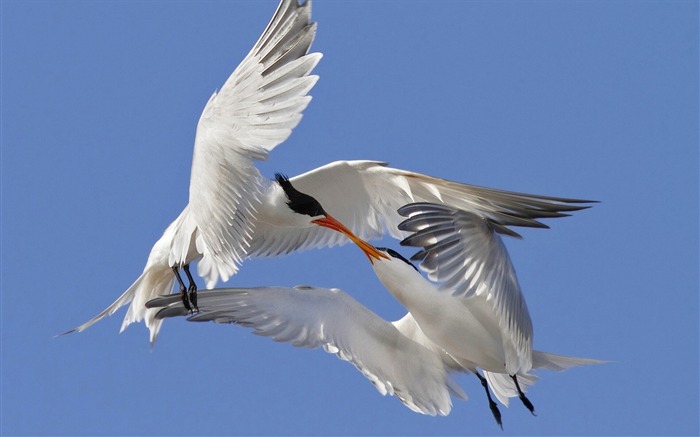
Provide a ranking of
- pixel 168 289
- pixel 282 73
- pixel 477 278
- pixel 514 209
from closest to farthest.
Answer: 1. pixel 282 73
2. pixel 477 278
3. pixel 514 209
4. pixel 168 289

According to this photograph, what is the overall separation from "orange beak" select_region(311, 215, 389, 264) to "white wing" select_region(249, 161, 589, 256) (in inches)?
9.6

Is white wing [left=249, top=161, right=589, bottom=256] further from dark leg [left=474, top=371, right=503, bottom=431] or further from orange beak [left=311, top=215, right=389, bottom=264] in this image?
dark leg [left=474, top=371, right=503, bottom=431]

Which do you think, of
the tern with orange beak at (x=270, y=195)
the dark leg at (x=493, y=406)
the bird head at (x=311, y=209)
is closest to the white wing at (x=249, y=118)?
the tern with orange beak at (x=270, y=195)

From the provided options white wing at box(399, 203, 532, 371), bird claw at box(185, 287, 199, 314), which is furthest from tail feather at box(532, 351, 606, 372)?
bird claw at box(185, 287, 199, 314)

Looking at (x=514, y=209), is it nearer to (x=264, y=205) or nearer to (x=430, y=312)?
(x=430, y=312)

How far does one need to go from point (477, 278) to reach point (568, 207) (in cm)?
73

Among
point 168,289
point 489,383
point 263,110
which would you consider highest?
point 263,110

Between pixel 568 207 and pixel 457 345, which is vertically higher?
pixel 568 207

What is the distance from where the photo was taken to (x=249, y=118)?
7637 millimetres

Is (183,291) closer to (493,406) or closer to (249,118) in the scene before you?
(249,118)

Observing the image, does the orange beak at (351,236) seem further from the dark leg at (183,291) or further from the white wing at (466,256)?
the dark leg at (183,291)

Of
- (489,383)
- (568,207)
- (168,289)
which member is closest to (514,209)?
(568,207)

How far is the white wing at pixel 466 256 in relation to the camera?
790 centimetres

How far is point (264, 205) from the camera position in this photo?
345 inches
